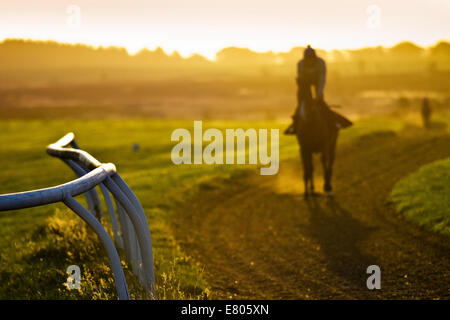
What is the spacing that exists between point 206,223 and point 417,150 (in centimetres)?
1035

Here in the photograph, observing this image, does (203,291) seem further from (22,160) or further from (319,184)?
(22,160)

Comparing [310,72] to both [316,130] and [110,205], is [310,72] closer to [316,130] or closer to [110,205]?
[316,130]

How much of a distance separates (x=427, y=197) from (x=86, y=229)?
707 cm

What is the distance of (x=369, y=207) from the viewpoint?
10.2 m

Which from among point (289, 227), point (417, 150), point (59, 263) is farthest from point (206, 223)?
point (417, 150)

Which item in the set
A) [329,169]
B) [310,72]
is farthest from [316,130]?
[310,72]

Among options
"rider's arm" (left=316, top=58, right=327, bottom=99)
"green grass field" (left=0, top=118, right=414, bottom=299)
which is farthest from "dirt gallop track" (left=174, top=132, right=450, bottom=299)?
"rider's arm" (left=316, top=58, right=327, bottom=99)

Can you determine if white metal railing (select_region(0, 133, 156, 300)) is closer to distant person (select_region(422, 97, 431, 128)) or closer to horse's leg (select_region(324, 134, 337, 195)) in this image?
horse's leg (select_region(324, 134, 337, 195))

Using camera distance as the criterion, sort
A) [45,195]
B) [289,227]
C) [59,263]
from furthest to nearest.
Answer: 1. [289,227]
2. [59,263]
3. [45,195]

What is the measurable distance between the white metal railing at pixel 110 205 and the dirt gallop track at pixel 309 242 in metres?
1.41

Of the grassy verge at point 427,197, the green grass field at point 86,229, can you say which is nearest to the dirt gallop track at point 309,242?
the grassy verge at point 427,197

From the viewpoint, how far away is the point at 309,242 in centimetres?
830

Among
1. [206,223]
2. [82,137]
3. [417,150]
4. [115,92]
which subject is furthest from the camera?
[115,92]

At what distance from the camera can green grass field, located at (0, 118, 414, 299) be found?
6.29 meters
